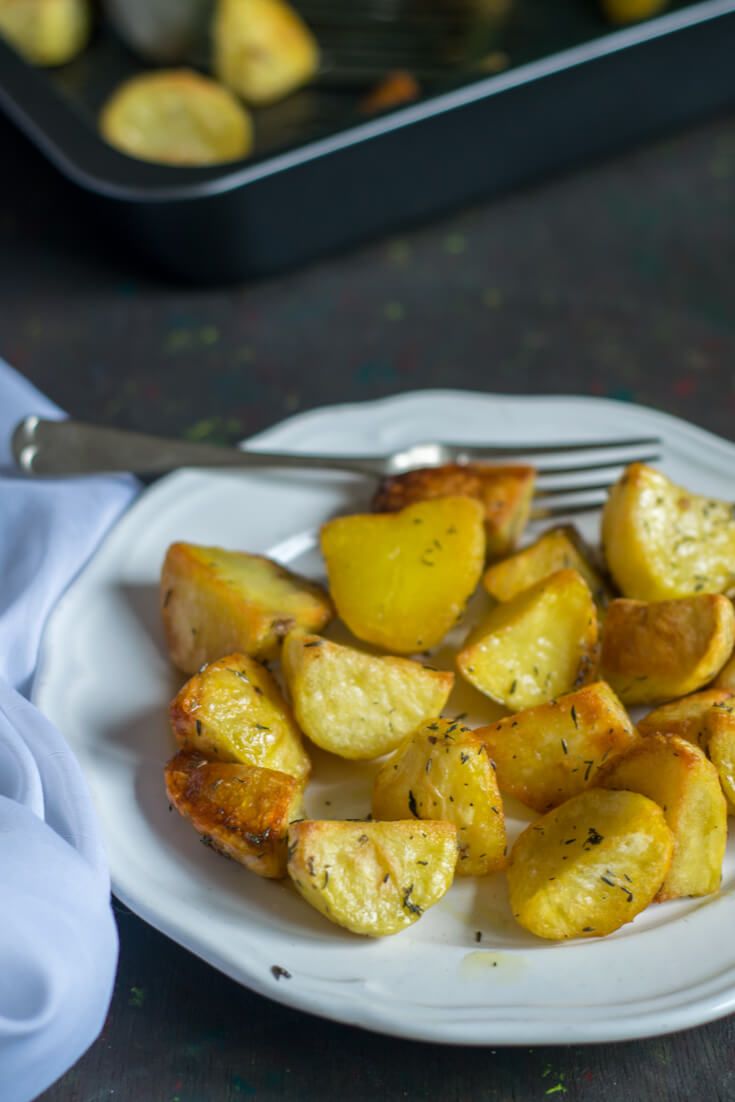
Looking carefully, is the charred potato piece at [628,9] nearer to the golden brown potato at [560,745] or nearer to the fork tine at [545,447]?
the fork tine at [545,447]

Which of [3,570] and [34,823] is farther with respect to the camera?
[3,570]

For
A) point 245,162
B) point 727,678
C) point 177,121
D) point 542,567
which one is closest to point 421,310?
point 245,162

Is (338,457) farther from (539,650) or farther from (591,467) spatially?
(539,650)

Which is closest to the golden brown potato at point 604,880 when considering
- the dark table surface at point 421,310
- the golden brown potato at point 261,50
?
the dark table surface at point 421,310

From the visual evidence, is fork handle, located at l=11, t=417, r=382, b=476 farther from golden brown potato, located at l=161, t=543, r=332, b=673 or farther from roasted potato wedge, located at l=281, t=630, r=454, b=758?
roasted potato wedge, located at l=281, t=630, r=454, b=758

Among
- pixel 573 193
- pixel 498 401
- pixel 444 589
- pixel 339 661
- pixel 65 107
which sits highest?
pixel 65 107

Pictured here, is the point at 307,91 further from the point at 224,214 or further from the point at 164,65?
the point at 224,214

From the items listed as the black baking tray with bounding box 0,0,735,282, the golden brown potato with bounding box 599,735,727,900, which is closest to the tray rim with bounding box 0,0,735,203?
the black baking tray with bounding box 0,0,735,282

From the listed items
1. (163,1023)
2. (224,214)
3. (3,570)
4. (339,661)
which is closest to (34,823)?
(163,1023)

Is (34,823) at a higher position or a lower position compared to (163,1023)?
higher
